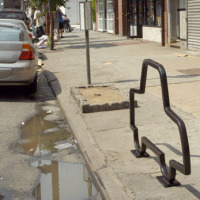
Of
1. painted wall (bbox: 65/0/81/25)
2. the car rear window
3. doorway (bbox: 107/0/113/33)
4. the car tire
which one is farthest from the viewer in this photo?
painted wall (bbox: 65/0/81/25)

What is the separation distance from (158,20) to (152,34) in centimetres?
108

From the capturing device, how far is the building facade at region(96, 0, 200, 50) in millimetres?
17453

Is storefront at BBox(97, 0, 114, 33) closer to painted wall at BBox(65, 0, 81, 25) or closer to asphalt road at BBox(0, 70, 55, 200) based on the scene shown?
painted wall at BBox(65, 0, 81, 25)

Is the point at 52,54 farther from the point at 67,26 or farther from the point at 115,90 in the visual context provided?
the point at 67,26

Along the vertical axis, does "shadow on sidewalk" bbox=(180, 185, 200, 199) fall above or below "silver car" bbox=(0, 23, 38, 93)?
below

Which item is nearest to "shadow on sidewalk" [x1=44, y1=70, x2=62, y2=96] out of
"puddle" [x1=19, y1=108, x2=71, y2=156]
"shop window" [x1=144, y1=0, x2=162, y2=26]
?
"puddle" [x1=19, y1=108, x2=71, y2=156]

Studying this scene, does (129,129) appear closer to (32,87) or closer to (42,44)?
(32,87)

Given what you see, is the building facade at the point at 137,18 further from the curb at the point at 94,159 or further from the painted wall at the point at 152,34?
the curb at the point at 94,159

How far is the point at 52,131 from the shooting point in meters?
7.86

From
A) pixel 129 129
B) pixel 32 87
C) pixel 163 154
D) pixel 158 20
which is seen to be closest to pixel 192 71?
pixel 32 87

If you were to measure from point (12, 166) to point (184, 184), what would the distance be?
2.18 metres

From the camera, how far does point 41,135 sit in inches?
299

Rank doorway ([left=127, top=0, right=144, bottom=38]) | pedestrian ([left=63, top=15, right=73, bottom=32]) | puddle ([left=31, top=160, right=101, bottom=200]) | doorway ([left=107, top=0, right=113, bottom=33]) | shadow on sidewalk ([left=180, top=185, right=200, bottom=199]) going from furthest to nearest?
pedestrian ([left=63, top=15, right=73, bottom=32]) < doorway ([left=107, top=0, right=113, bottom=33]) < doorway ([left=127, top=0, right=144, bottom=38]) < puddle ([left=31, top=160, right=101, bottom=200]) < shadow on sidewalk ([left=180, top=185, right=200, bottom=199])

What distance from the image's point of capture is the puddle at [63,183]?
511 centimetres
